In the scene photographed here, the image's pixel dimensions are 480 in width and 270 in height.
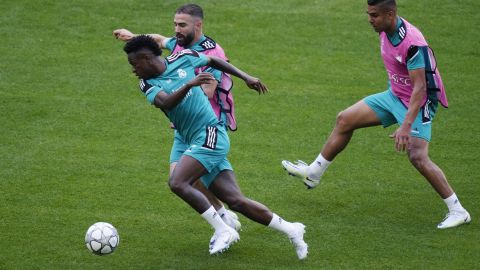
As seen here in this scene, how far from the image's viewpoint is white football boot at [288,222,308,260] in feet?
28.2

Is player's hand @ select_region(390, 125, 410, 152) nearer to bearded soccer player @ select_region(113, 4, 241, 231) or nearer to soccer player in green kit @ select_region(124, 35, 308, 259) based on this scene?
soccer player in green kit @ select_region(124, 35, 308, 259)

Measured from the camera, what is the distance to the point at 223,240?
8.40m

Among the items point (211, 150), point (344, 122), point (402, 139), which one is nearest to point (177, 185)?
point (211, 150)

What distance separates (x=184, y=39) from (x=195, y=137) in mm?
1256

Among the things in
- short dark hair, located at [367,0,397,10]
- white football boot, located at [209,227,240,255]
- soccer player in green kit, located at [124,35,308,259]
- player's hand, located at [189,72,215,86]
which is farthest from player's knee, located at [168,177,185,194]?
short dark hair, located at [367,0,397,10]

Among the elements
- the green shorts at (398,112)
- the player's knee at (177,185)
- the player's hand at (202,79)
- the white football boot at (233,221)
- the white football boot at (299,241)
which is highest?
the player's hand at (202,79)

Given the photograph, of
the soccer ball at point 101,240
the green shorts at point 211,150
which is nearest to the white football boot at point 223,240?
the green shorts at point 211,150

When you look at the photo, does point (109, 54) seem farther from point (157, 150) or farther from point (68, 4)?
point (157, 150)

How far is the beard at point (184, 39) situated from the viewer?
366 inches

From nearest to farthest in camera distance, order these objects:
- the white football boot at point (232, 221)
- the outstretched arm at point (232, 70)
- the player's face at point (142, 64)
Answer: the player's face at point (142, 64)
the outstretched arm at point (232, 70)
the white football boot at point (232, 221)

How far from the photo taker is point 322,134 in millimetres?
12461

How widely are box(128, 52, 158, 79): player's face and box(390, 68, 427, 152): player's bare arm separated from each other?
257 centimetres

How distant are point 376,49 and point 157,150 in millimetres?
5114

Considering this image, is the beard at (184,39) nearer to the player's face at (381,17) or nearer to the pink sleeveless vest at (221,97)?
the pink sleeveless vest at (221,97)
